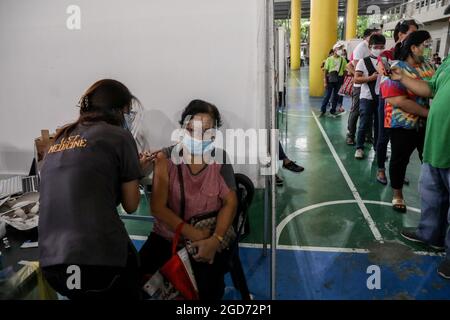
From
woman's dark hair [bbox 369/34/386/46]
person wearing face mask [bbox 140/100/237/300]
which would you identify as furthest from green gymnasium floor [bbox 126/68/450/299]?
woman's dark hair [bbox 369/34/386/46]

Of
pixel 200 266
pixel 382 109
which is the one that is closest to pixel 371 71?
pixel 382 109

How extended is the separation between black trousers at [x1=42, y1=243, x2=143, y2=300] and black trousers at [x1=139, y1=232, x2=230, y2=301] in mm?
331

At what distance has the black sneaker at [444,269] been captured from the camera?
90.0 inches

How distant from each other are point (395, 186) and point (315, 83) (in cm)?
814

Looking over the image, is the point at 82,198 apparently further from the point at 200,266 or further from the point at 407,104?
the point at 407,104

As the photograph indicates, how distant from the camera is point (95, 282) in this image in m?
1.36

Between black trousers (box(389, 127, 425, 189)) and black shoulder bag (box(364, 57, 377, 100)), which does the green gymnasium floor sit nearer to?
black trousers (box(389, 127, 425, 189))

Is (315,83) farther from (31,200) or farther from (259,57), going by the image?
(31,200)

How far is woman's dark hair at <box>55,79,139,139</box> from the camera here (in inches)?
Answer: 57.1

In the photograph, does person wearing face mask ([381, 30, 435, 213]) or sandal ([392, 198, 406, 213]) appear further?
sandal ([392, 198, 406, 213])

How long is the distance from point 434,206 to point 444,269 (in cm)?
47

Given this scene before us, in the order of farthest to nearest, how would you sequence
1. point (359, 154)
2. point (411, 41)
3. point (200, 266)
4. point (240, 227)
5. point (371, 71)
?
point (359, 154)
point (371, 71)
point (411, 41)
point (240, 227)
point (200, 266)

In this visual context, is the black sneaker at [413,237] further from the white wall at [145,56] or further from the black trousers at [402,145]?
the white wall at [145,56]
